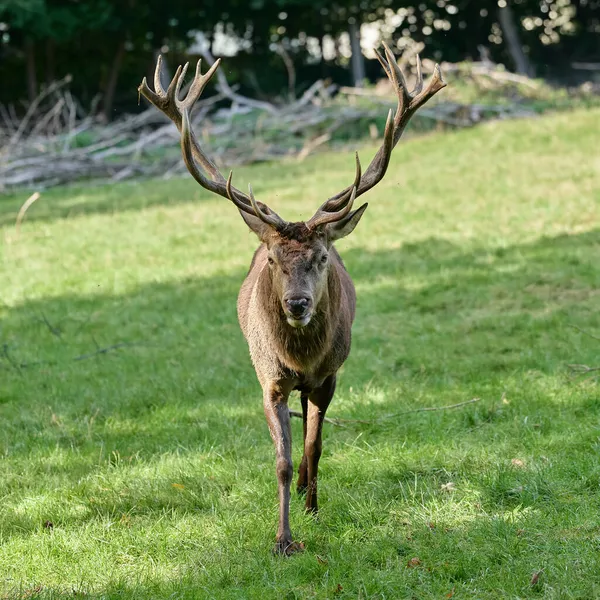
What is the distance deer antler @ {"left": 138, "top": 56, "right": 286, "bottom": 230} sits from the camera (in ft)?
16.6

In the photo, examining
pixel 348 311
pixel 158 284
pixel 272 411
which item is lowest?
pixel 158 284

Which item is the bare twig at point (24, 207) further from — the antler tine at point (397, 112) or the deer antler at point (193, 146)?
the antler tine at point (397, 112)

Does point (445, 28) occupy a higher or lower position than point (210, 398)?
higher

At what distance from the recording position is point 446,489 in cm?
535

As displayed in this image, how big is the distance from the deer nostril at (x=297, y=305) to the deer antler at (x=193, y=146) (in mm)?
493

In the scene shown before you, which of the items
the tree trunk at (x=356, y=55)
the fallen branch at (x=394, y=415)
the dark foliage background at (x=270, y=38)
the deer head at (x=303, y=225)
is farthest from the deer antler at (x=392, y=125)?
the tree trunk at (x=356, y=55)

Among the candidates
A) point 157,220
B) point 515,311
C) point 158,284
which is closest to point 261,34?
point 157,220

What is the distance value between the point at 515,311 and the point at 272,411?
15.3 feet

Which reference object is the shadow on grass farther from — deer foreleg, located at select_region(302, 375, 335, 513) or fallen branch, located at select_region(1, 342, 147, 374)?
deer foreleg, located at select_region(302, 375, 335, 513)

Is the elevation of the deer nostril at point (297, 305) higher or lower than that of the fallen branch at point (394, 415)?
higher

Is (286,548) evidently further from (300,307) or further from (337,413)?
(337,413)

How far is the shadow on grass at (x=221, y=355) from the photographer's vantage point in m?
6.30

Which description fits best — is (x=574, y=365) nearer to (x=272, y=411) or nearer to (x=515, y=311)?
(x=515, y=311)

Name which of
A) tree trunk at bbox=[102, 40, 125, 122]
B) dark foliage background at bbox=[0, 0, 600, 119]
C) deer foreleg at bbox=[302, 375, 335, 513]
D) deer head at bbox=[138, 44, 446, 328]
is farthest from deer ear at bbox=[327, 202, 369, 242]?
tree trunk at bbox=[102, 40, 125, 122]
